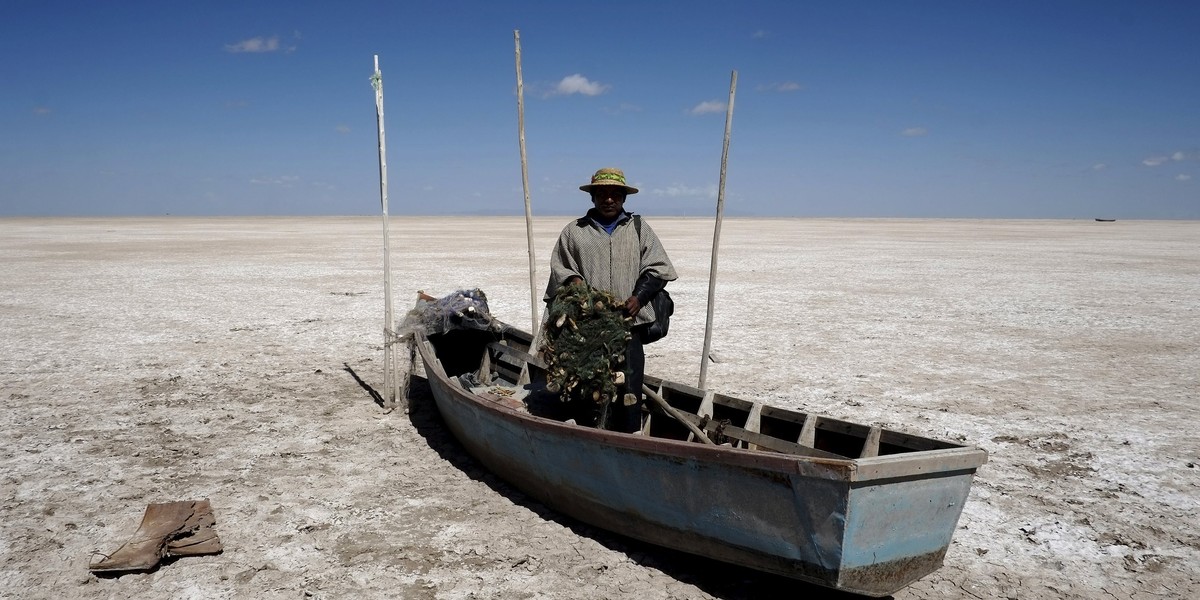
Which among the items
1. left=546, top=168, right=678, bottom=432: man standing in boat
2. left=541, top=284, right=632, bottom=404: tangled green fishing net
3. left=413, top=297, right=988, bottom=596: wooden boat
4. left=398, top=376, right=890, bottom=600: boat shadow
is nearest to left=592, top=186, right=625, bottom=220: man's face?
left=546, top=168, right=678, bottom=432: man standing in boat

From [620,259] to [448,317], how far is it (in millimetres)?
3228

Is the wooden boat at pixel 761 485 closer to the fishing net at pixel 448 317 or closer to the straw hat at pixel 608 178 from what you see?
the straw hat at pixel 608 178

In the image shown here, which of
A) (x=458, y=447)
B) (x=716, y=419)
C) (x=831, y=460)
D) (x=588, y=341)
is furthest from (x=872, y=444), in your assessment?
(x=458, y=447)

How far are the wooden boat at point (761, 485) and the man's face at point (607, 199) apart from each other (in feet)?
4.63

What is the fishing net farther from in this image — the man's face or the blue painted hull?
the blue painted hull

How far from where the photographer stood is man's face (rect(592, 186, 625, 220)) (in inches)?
191

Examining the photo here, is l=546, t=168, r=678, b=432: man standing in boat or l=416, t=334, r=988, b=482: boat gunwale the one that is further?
l=546, t=168, r=678, b=432: man standing in boat

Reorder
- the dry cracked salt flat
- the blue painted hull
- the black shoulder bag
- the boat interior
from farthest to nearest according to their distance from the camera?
the black shoulder bag < the boat interior < the dry cracked salt flat < the blue painted hull

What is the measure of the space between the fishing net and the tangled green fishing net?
3062 millimetres

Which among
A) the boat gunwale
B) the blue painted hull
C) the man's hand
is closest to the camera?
the boat gunwale

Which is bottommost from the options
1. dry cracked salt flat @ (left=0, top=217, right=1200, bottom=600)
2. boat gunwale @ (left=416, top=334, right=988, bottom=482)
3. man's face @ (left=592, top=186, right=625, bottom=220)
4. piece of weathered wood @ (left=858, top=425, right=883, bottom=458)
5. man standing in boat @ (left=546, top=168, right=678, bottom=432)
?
dry cracked salt flat @ (left=0, top=217, right=1200, bottom=600)

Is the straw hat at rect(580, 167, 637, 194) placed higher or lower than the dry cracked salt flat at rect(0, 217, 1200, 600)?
higher

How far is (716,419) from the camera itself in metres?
5.52

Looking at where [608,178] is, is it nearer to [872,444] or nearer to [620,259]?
[620,259]
